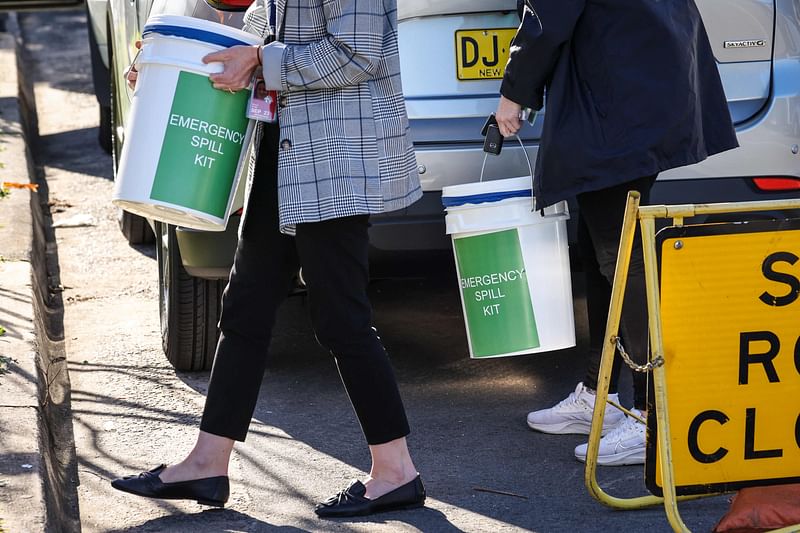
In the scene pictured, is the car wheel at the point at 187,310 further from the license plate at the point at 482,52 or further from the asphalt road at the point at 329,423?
the license plate at the point at 482,52

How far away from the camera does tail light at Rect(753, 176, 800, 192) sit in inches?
159

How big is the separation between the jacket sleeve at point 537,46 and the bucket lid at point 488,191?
0.23m

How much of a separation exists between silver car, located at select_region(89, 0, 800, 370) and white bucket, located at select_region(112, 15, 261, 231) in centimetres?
79

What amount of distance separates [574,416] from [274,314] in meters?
1.18

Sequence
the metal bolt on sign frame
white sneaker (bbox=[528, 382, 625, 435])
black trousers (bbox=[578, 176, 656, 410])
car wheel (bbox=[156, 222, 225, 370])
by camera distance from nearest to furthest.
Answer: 1. the metal bolt on sign frame
2. black trousers (bbox=[578, 176, 656, 410])
3. white sneaker (bbox=[528, 382, 625, 435])
4. car wheel (bbox=[156, 222, 225, 370])

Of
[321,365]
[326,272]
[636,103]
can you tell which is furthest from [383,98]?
[321,365]

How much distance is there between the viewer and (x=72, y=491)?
12.4 feet

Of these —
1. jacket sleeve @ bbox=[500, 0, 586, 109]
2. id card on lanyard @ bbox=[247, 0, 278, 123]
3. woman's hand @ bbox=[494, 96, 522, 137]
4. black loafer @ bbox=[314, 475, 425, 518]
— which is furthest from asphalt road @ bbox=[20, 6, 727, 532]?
id card on lanyard @ bbox=[247, 0, 278, 123]

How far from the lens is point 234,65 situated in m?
3.14

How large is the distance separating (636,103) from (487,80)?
65 cm

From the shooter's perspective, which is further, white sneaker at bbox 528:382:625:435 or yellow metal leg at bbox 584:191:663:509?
white sneaker at bbox 528:382:625:435

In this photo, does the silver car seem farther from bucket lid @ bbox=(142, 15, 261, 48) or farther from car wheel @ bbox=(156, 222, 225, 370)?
bucket lid @ bbox=(142, 15, 261, 48)

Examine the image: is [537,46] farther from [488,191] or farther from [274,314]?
[274,314]

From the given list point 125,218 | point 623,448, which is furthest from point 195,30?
point 125,218
